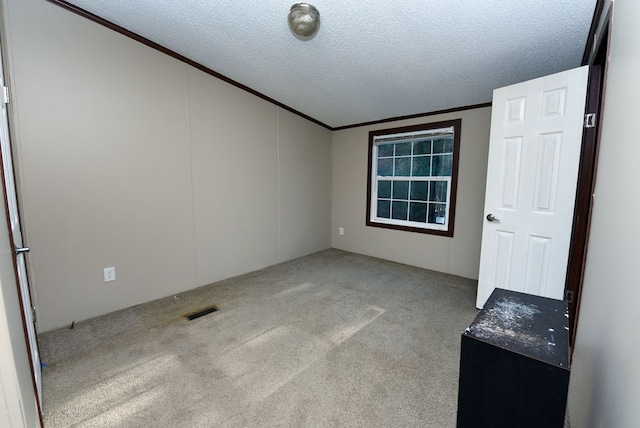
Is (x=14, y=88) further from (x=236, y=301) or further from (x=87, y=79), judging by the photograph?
(x=236, y=301)

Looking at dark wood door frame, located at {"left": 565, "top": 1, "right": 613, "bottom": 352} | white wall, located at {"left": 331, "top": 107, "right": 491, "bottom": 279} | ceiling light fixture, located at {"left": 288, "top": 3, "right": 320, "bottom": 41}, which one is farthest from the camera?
white wall, located at {"left": 331, "top": 107, "right": 491, "bottom": 279}

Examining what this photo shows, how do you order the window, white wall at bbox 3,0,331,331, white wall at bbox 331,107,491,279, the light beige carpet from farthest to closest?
the window, white wall at bbox 331,107,491,279, white wall at bbox 3,0,331,331, the light beige carpet

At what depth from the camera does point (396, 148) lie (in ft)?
12.8

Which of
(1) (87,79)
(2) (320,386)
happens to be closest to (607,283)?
(2) (320,386)

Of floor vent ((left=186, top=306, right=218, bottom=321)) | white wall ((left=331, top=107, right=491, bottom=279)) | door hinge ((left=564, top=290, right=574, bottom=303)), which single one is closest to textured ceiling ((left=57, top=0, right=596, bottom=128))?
white wall ((left=331, top=107, right=491, bottom=279))

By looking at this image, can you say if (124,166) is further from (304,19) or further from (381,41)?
(381,41)

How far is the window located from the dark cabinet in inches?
104

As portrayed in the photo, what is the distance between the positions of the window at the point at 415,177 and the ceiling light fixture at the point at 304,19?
81.8 inches

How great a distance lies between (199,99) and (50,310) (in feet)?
7.37

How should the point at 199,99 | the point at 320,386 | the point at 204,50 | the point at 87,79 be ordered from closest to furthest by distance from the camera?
the point at 320,386 → the point at 87,79 → the point at 204,50 → the point at 199,99

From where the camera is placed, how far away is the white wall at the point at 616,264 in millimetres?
749

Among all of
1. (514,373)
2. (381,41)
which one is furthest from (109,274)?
(381,41)

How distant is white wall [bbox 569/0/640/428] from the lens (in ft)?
2.46

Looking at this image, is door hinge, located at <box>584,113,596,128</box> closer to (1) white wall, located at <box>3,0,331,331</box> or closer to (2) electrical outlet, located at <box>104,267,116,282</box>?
(1) white wall, located at <box>3,0,331,331</box>
